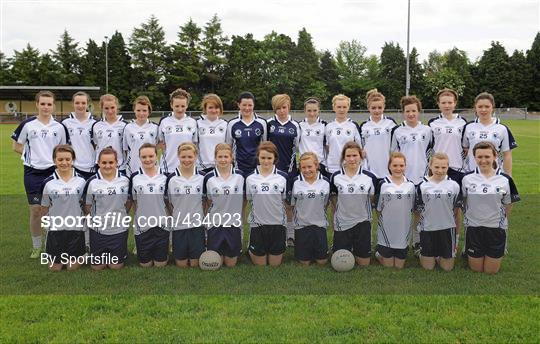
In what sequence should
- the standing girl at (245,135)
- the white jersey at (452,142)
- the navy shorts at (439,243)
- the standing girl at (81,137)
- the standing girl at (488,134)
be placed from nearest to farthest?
the navy shorts at (439,243)
the standing girl at (488,134)
the white jersey at (452,142)
the standing girl at (81,137)
the standing girl at (245,135)

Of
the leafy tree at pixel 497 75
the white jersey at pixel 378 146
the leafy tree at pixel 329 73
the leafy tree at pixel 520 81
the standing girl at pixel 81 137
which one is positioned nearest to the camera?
the standing girl at pixel 81 137

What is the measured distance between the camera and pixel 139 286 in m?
4.54

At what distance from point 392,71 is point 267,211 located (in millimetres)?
57253

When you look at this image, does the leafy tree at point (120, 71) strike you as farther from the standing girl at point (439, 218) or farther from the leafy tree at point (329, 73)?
the standing girl at point (439, 218)

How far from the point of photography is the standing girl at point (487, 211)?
16.2 ft

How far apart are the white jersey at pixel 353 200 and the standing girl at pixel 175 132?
1904 mm

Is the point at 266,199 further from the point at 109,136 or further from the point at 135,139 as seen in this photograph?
the point at 109,136

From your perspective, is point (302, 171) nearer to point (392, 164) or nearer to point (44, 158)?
point (392, 164)

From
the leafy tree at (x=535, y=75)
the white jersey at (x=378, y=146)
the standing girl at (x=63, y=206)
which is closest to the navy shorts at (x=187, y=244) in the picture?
the standing girl at (x=63, y=206)

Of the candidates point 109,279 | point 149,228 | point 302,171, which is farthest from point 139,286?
point 302,171

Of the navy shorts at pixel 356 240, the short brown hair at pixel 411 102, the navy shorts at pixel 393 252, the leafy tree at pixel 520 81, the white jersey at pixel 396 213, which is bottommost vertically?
the navy shorts at pixel 393 252

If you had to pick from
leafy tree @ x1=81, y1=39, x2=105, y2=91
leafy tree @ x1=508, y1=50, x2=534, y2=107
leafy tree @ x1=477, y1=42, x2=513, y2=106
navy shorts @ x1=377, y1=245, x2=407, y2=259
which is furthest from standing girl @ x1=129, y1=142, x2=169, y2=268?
leafy tree @ x1=508, y1=50, x2=534, y2=107

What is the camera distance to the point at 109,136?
229 inches

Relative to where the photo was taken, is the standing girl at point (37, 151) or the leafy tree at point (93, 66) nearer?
the standing girl at point (37, 151)
